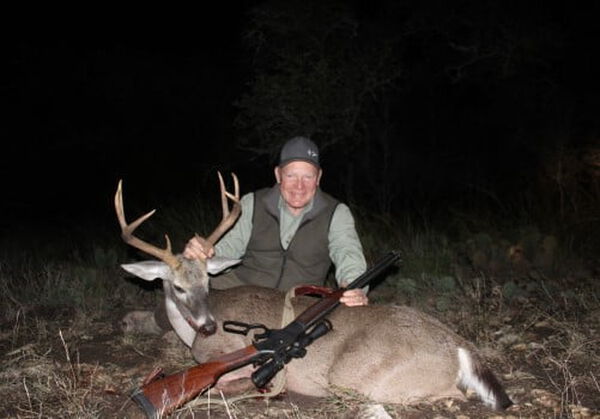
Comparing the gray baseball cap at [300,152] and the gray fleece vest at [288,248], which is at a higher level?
the gray baseball cap at [300,152]

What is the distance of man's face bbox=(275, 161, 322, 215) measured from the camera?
4.12 meters

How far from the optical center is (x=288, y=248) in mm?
4320

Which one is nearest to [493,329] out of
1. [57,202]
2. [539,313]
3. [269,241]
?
[539,313]

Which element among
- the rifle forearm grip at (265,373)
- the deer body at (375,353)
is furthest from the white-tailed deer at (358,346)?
the rifle forearm grip at (265,373)

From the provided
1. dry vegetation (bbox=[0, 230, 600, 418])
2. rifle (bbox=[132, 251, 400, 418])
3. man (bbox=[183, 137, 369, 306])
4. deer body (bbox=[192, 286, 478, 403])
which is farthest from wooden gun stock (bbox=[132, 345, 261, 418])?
man (bbox=[183, 137, 369, 306])

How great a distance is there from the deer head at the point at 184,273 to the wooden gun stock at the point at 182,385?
573 mm

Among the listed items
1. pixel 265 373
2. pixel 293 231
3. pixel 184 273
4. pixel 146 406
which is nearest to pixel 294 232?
pixel 293 231

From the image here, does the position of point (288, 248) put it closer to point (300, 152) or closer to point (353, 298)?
point (300, 152)

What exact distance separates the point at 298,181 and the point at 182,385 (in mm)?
1676

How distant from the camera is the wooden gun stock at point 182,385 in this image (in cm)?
288

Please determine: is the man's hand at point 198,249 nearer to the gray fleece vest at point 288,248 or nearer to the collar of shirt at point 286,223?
the gray fleece vest at point 288,248

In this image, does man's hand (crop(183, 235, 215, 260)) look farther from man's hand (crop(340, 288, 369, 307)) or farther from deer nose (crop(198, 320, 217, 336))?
man's hand (crop(340, 288, 369, 307))

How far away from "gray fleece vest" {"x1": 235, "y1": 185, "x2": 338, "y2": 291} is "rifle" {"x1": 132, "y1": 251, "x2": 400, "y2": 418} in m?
0.86

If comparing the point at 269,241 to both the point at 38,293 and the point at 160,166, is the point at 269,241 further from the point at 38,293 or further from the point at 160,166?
the point at 160,166
